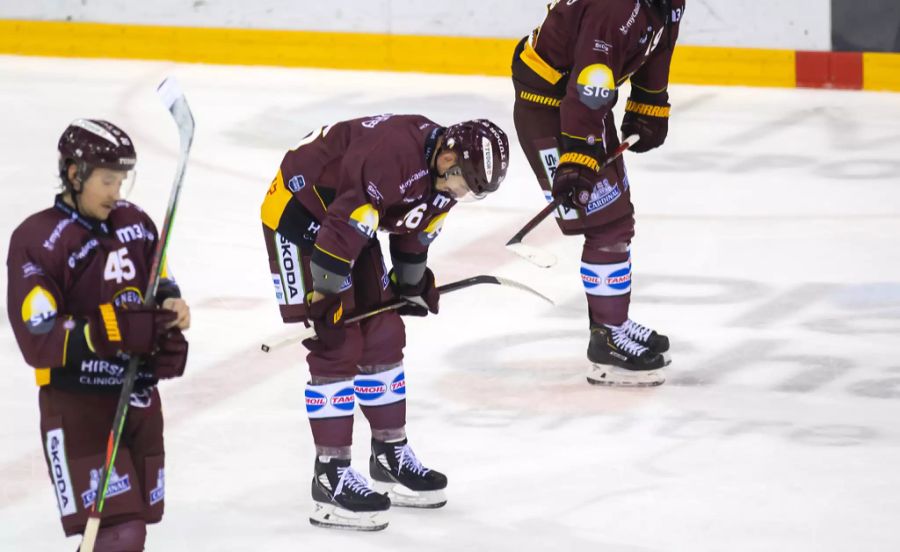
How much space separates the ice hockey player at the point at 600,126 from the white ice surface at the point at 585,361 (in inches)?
7.2

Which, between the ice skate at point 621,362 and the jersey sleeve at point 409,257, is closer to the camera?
the jersey sleeve at point 409,257

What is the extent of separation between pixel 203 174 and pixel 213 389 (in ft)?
9.60

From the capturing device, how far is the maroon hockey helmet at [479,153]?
3932mm

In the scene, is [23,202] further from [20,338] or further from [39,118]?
[20,338]

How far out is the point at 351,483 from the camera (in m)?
4.21

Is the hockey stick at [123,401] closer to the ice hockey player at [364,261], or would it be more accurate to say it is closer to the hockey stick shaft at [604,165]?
the ice hockey player at [364,261]

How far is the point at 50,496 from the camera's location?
14.4ft

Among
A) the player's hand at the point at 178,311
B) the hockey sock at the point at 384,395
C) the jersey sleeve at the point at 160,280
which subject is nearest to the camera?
the player's hand at the point at 178,311

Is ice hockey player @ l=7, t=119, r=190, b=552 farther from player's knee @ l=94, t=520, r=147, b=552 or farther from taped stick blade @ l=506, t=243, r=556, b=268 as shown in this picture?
taped stick blade @ l=506, t=243, r=556, b=268

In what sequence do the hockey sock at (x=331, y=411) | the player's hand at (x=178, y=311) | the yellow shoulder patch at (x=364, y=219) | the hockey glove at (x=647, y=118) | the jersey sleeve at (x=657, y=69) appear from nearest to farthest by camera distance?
the player's hand at (x=178, y=311), the yellow shoulder patch at (x=364, y=219), the hockey sock at (x=331, y=411), the jersey sleeve at (x=657, y=69), the hockey glove at (x=647, y=118)

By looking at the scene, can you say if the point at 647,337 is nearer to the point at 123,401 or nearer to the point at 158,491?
the point at 158,491

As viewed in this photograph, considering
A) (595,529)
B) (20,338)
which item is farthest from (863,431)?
(20,338)

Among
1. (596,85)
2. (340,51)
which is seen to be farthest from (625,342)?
(340,51)

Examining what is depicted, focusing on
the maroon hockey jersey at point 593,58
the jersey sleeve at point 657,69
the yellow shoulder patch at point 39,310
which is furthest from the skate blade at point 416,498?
the jersey sleeve at point 657,69
